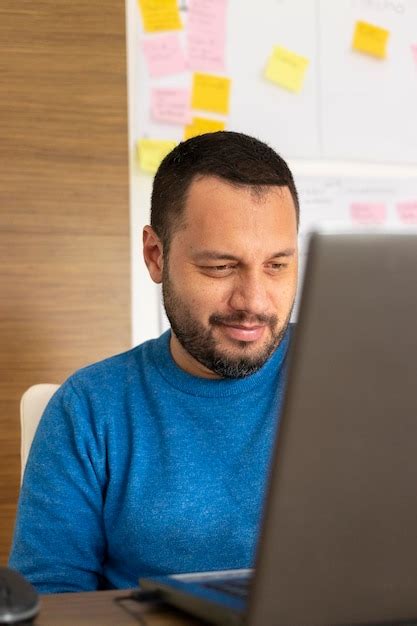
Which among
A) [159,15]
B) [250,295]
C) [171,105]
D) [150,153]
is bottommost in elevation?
[250,295]

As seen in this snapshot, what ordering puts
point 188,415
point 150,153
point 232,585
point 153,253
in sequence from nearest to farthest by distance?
1. point 232,585
2. point 188,415
3. point 153,253
4. point 150,153

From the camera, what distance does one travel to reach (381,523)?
→ 66 centimetres

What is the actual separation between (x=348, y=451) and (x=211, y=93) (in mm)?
1970

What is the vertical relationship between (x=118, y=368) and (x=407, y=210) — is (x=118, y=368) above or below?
below

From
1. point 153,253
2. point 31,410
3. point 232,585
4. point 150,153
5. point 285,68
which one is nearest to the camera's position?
point 232,585

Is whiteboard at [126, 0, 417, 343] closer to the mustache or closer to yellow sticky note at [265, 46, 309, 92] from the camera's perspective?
yellow sticky note at [265, 46, 309, 92]

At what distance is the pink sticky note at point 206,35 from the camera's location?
8.13 ft

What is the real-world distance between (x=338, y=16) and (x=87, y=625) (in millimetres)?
2127

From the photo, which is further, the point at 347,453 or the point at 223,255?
the point at 223,255

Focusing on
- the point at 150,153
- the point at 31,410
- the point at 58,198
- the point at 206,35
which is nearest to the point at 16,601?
the point at 31,410

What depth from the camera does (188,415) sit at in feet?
4.44

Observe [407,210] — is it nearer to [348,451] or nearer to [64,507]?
[64,507]

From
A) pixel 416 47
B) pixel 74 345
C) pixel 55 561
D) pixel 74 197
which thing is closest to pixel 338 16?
pixel 416 47

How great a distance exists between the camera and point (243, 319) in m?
1.33
